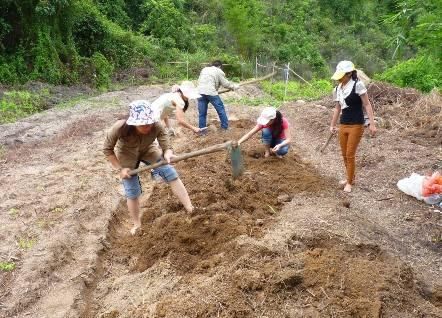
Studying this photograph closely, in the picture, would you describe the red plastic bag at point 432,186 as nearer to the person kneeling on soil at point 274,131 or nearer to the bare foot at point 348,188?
the bare foot at point 348,188

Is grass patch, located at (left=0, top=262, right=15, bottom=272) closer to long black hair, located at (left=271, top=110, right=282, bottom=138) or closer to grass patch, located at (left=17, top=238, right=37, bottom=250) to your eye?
grass patch, located at (left=17, top=238, right=37, bottom=250)

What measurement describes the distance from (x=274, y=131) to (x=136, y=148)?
2641 millimetres

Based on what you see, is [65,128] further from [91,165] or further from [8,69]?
[8,69]

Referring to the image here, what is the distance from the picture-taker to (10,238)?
5.31m

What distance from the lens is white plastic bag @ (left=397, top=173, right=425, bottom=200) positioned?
20.9 ft

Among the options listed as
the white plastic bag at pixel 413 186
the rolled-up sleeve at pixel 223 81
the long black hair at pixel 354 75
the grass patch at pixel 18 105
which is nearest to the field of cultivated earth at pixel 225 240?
the white plastic bag at pixel 413 186

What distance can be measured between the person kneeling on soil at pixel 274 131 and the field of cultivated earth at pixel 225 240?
22cm

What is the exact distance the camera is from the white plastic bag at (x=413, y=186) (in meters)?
6.36

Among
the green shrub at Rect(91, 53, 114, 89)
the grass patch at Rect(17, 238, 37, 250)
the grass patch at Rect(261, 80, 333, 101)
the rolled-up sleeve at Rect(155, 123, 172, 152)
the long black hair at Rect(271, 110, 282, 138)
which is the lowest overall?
the grass patch at Rect(261, 80, 333, 101)

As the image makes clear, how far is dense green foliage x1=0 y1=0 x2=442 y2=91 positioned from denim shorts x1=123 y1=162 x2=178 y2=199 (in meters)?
3.00

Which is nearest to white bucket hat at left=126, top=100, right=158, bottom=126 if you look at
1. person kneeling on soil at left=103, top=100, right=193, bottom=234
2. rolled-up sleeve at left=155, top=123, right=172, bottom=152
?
person kneeling on soil at left=103, top=100, right=193, bottom=234

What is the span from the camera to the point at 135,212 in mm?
5559

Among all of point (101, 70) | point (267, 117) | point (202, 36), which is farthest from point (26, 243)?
point (202, 36)

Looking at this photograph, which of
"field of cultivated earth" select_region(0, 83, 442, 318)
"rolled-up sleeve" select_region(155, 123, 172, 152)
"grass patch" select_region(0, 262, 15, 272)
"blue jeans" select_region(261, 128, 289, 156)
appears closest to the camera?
"field of cultivated earth" select_region(0, 83, 442, 318)
